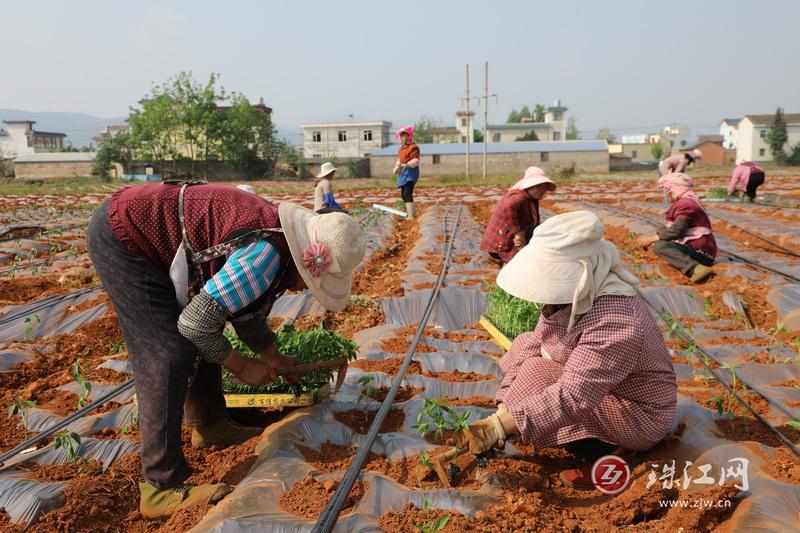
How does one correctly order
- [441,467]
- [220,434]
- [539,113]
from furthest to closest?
[539,113] < [220,434] < [441,467]

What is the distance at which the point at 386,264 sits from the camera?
7.39 meters

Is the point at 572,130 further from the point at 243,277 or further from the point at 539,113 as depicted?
the point at 243,277

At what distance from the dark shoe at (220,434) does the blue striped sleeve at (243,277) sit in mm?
940

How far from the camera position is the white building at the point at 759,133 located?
51.8 m

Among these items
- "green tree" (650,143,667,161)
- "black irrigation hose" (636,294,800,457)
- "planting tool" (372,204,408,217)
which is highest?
"green tree" (650,143,667,161)

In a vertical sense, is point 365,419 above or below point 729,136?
below

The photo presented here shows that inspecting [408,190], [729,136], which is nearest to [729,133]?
[729,136]

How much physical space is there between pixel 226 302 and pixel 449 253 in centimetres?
513

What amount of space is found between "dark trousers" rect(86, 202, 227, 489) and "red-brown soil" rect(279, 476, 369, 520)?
459mm

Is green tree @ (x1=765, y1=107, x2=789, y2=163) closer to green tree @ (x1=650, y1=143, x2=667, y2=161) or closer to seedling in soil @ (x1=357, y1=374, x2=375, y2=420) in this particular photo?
green tree @ (x1=650, y1=143, x2=667, y2=161)

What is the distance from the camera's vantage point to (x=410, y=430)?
9.32 feet

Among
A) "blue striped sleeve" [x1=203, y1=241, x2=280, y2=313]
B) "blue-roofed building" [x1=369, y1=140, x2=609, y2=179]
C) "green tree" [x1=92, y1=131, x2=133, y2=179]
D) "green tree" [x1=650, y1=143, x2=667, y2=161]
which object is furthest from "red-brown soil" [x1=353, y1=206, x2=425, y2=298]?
"green tree" [x1=650, y1=143, x2=667, y2=161]

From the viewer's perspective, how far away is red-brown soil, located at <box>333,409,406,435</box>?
2.88m

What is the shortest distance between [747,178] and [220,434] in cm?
1173
